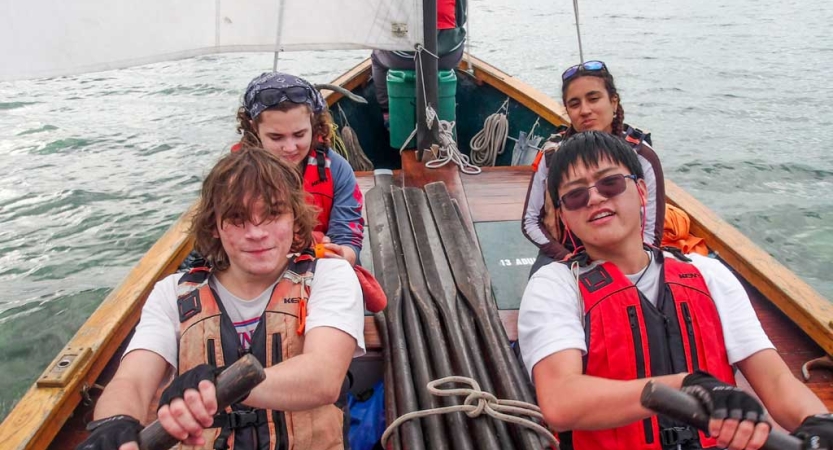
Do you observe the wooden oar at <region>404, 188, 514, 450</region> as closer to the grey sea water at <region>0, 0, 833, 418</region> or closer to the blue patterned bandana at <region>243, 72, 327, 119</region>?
the blue patterned bandana at <region>243, 72, 327, 119</region>

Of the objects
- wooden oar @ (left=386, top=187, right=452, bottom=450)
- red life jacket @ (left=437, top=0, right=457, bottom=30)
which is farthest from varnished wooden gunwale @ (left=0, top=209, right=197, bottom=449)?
red life jacket @ (left=437, top=0, right=457, bottom=30)

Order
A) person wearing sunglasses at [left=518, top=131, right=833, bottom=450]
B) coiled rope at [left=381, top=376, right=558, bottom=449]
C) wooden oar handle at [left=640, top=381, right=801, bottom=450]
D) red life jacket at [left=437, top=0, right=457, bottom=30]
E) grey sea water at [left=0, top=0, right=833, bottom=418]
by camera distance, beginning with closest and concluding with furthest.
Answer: wooden oar handle at [left=640, top=381, right=801, bottom=450], person wearing sunglasses at [left=518, top=131, right=833, bottom=450], coiled rope at [left=381, top=376, right=558, bottom=449], red life jacket at [left=437, top=0, right=457, bottom=30], grey sea water at [left=0, top=0, right=833, bottom=418]

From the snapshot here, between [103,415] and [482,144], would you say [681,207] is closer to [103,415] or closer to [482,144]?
[482,144]

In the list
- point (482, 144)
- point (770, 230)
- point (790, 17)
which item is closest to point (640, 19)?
point (790, 17)

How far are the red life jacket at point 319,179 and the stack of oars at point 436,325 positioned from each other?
0.46 metres

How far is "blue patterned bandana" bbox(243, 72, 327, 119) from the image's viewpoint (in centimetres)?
225

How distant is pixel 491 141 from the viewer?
5.04 meters

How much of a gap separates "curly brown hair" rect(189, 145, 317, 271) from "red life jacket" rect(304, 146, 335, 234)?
0.82 m

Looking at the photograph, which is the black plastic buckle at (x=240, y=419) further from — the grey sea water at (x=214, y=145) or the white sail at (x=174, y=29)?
the white sail at (x=174, y=29)

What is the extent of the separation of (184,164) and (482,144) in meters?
4.19

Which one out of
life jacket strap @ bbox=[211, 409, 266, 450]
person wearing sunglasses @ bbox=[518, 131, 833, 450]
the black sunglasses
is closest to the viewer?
person wearing sunglasses @ bbox=[518, 131, 833, 450]

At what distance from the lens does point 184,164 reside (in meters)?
7.52

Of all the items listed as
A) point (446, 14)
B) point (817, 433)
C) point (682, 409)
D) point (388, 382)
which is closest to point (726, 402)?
point (682, 409)

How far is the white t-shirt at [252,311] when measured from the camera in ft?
5.06
